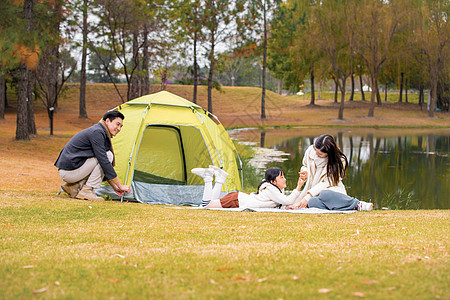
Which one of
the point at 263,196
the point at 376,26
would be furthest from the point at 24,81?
the point at 376,26

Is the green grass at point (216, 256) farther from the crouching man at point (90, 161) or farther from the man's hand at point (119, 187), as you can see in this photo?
the crouching man at point (90, 161)

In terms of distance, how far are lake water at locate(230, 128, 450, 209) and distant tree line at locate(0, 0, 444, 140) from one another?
7.41 meters

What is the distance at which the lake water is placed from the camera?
9.84 m

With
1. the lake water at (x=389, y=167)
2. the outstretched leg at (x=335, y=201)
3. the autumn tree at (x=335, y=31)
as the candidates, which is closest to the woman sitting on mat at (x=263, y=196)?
the outstretched leg at (x=335, y=201)

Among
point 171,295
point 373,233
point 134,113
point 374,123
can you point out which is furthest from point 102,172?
point 374,123

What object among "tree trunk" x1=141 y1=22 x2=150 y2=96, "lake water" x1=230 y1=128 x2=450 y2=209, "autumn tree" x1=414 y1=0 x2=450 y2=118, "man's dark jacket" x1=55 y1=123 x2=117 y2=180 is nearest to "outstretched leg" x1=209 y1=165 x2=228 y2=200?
"man's dark jacket" x1=55 y1=123 x2=117 y2=180

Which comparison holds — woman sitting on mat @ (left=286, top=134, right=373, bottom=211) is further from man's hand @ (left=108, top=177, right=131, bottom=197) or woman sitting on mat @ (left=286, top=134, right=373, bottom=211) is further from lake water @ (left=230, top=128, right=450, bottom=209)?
lake water @ (left=230, top=128, right=450, bottom=209)

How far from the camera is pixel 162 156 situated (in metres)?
9.74

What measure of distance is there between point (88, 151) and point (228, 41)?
2399 centimetres

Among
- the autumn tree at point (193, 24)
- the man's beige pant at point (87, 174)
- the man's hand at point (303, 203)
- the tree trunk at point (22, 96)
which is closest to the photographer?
the man's hand at point (303, 203)

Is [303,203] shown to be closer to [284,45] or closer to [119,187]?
[119,187]

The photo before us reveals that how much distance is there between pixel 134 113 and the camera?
324 inches

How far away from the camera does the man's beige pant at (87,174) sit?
6711mm

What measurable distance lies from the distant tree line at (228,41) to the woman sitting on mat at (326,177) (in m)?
10.4
